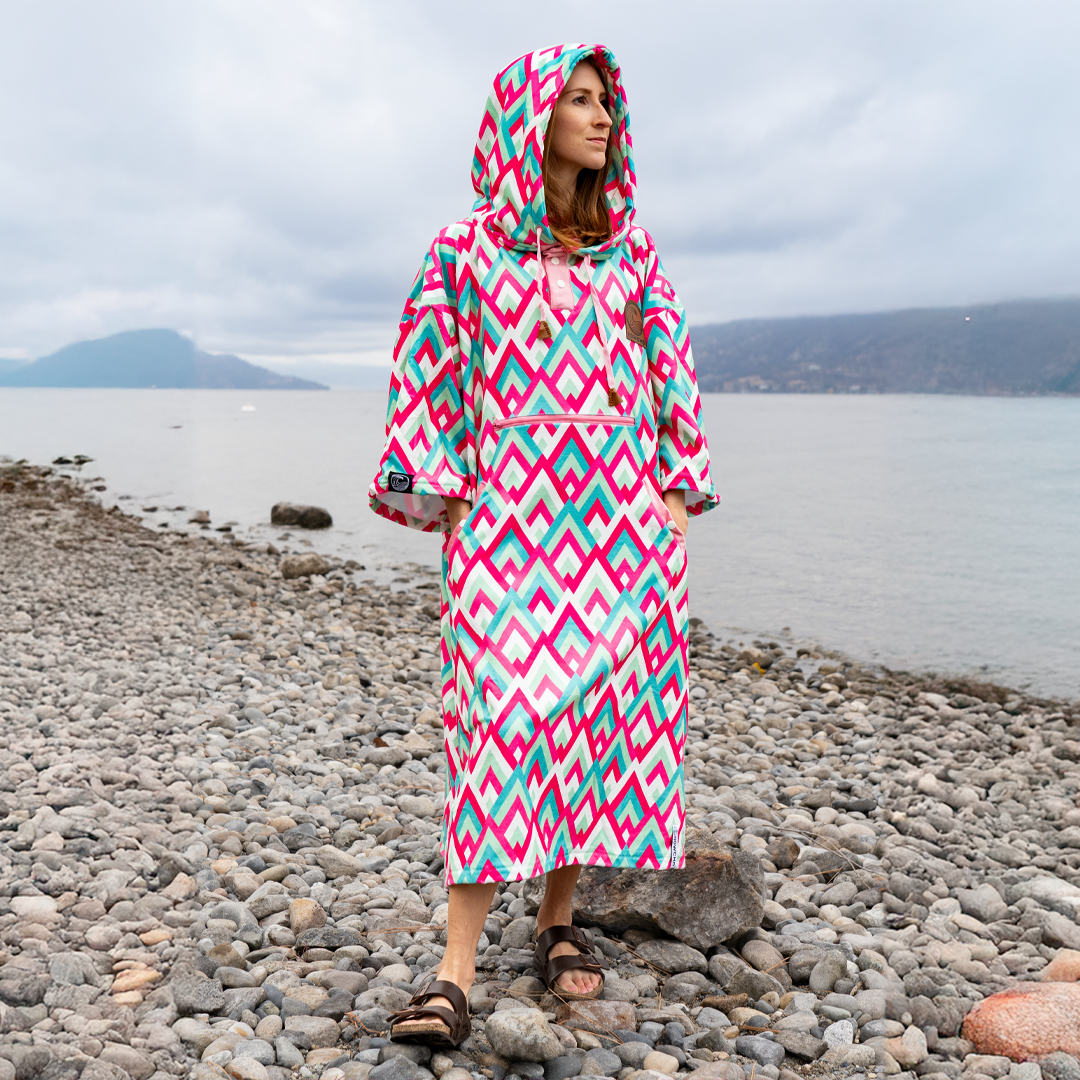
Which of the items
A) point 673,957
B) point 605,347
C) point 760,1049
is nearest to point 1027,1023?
point 760,1049

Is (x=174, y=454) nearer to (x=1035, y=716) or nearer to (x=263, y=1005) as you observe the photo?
(x=1035, y=716)

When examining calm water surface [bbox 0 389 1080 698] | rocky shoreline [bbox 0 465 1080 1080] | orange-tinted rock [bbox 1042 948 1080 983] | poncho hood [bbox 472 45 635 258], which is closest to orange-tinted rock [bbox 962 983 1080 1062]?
rocky shoreline [bbox 0 465 1080 1080]

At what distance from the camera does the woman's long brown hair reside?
271cm

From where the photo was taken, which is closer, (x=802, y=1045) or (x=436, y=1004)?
(x=436, y=1004)

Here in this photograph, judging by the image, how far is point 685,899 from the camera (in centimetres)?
327

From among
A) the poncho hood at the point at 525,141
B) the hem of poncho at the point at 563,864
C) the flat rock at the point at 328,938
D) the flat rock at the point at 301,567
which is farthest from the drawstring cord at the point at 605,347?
the flat rock at the point at 301,567

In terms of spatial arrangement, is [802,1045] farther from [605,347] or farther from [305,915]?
[605,347]

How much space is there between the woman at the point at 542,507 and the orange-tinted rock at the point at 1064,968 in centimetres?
139

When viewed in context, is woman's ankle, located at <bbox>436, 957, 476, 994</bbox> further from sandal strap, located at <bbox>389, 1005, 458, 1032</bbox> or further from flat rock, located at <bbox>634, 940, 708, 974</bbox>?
flat rock, located at <bbox>634, 940, 708, 974</bbox>

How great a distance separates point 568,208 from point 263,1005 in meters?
2.31

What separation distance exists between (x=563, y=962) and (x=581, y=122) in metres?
2.30

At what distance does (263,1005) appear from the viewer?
110 inches

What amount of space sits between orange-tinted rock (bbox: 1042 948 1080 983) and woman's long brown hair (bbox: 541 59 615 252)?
2607 mm

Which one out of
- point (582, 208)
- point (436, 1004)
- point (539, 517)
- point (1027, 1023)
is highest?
point (582, 208)
